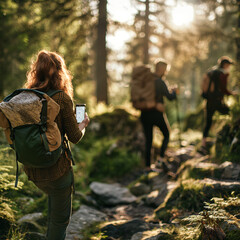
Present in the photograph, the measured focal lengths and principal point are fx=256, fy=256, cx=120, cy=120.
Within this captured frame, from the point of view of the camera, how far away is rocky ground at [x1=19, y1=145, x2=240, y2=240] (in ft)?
9.76

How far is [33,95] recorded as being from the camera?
2.43 metres

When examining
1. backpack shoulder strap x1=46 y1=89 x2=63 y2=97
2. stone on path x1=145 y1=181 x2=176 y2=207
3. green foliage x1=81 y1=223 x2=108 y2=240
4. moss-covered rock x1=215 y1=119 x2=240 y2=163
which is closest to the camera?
backpack shoulder strap x1=46 y1=89 x2=63 y2=97

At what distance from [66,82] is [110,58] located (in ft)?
62.4

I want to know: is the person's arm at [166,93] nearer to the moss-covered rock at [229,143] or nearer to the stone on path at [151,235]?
the moss-covered rock at [229,143]

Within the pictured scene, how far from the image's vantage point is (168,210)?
14.1ft

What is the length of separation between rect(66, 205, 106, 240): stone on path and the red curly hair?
2.38 m

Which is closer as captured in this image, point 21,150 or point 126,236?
point 21,150

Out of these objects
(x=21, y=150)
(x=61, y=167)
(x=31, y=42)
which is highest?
(x=31, y=42)

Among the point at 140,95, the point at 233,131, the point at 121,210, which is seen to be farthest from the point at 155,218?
the point at 140,95

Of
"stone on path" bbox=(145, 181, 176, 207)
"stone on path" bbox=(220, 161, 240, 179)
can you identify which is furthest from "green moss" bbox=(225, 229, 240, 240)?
"stone on path" bbox=(145, 181, 176, 207)

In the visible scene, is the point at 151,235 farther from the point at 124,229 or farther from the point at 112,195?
the point at 112,195

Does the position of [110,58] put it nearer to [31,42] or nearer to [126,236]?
[31,42]

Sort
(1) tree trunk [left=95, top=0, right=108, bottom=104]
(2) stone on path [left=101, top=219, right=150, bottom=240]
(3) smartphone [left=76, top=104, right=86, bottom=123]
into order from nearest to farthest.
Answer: (3) smartphone [left=76, top=104, right=86, bottom=123], (2) stone on path [left=101, top=219, right=150, bottom=240], (1) tree trunk [left=95, top=0, right=108, bottom=104]

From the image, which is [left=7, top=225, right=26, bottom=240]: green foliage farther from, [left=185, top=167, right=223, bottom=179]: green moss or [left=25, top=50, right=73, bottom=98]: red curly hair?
[left=185, top=167, right=223, bottom=179]: green moss
